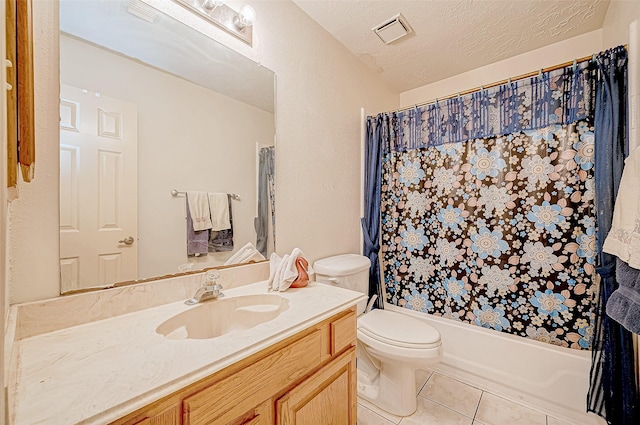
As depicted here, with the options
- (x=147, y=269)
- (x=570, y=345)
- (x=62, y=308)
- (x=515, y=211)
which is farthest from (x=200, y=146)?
(x=570, y=345)

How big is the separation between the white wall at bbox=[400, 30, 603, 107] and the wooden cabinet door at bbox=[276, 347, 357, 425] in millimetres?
2309

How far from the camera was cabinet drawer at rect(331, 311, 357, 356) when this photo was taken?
1.00 m

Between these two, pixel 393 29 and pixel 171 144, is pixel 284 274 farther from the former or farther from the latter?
pixel 393 29

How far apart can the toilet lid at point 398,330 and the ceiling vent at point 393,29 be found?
1.84m

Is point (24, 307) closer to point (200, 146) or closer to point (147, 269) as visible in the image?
point (147, 269)

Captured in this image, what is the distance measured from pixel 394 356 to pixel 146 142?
151 centimetres

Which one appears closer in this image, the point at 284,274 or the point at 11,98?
the point at 11,98

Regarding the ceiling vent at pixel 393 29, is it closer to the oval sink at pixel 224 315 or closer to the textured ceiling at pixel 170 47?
the textured ceiling at pixel 170 47

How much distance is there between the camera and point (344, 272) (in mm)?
1598

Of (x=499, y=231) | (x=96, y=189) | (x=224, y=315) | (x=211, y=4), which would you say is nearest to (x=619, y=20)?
(x=499, y=231)

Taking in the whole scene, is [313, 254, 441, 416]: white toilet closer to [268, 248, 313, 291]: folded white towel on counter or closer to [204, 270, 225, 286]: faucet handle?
[268, 248, 313, 291]: folded white towel on counter

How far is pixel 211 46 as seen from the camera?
1209mm

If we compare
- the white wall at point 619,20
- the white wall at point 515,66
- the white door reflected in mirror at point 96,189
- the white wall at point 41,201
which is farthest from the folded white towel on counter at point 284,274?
the white wall at point 515,66

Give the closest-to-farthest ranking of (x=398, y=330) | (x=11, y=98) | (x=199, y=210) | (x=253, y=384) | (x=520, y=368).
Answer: (x=11, y=98) < (x=253, y=384) < (x=199, y=210) < (x=398, y=330) < (x=520, y=368)
